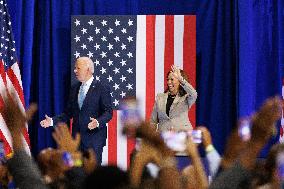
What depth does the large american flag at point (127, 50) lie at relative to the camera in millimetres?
6871

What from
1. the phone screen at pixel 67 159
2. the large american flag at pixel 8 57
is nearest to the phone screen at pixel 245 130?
the phone screen at pixel 67 159

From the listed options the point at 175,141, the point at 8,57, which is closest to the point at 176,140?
the point at 175,141

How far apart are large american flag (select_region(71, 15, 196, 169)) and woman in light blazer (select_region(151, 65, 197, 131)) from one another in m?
1.48

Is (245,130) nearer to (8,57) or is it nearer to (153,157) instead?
(153,157)

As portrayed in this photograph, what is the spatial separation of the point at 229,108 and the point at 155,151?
588 centimetres

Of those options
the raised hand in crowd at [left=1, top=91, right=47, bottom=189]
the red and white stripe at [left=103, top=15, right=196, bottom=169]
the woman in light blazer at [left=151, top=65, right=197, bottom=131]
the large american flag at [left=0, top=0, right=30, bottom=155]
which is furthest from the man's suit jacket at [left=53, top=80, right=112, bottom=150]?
the raised hand in crowd at [left=1, top=91, right=47, bottom=189]

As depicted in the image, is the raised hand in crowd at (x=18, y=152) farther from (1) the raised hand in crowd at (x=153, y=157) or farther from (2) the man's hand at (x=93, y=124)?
(2) the man's hand at (x=93, y=124)

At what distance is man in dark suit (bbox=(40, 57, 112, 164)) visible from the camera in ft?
17.2

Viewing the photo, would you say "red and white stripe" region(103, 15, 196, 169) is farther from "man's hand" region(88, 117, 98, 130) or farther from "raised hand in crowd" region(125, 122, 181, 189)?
"raised hand in crowd" region(125, 122, 181, 189)

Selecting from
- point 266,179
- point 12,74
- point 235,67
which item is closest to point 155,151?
point 266,179

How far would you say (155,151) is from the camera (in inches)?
51.3

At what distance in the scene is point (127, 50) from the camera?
6895mm

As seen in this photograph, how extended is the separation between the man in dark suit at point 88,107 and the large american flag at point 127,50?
154 centimetres

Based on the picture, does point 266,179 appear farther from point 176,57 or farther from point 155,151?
point 176,57
